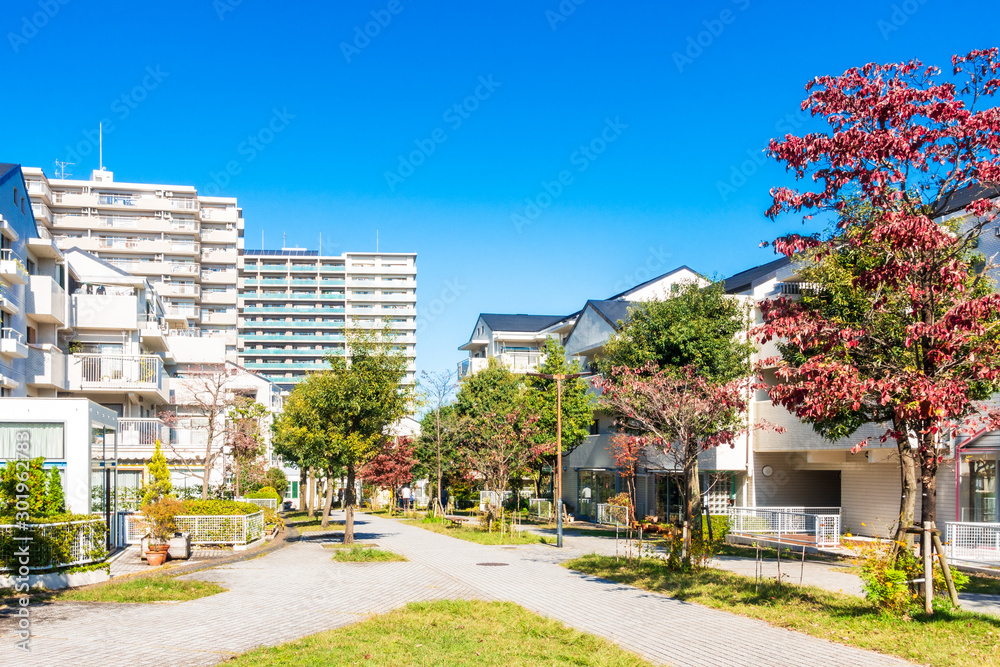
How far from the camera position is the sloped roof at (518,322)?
202ft

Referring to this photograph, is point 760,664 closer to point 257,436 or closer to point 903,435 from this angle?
point 903,435

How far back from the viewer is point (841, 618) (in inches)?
507

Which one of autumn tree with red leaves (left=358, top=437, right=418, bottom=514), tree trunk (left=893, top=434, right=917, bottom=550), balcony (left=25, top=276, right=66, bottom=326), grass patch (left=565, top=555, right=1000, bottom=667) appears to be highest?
balcony (left=25, top=276, right=66, bottom=326)

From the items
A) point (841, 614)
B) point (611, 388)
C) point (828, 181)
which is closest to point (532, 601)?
point (841, 614)

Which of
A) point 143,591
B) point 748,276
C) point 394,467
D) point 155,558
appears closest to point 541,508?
point 394,467

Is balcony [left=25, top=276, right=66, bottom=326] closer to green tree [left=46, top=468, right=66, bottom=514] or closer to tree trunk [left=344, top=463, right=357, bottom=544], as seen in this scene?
tree trunk [left=344, top=463, right=357, bottom=544]

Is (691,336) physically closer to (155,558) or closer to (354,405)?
(354,405)

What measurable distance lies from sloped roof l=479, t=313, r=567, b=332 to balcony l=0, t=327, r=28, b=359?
117ft

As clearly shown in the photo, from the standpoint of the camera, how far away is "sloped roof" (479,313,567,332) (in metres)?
61.6

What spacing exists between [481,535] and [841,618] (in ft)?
69.5

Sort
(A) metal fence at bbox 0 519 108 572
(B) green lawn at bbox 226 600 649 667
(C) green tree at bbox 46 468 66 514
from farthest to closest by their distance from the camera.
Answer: (C) green tree at bbox 46 468 66 514
(A) metal fence at bbox 0 519 108 572
(B) green lawn at bbox 226 600 649 667

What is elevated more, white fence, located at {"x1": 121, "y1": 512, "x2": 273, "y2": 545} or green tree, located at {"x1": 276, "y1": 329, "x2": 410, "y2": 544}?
green tree, located at {"x1": 276, "y1": 329, "x2": 410, "y2": 544}

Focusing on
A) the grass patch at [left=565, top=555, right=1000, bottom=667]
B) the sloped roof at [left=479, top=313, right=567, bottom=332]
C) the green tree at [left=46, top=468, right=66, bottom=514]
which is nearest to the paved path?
the grass patch at [left=565, top=555, right=1000, bottom=667]

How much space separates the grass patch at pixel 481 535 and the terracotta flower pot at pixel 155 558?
38.6ft
